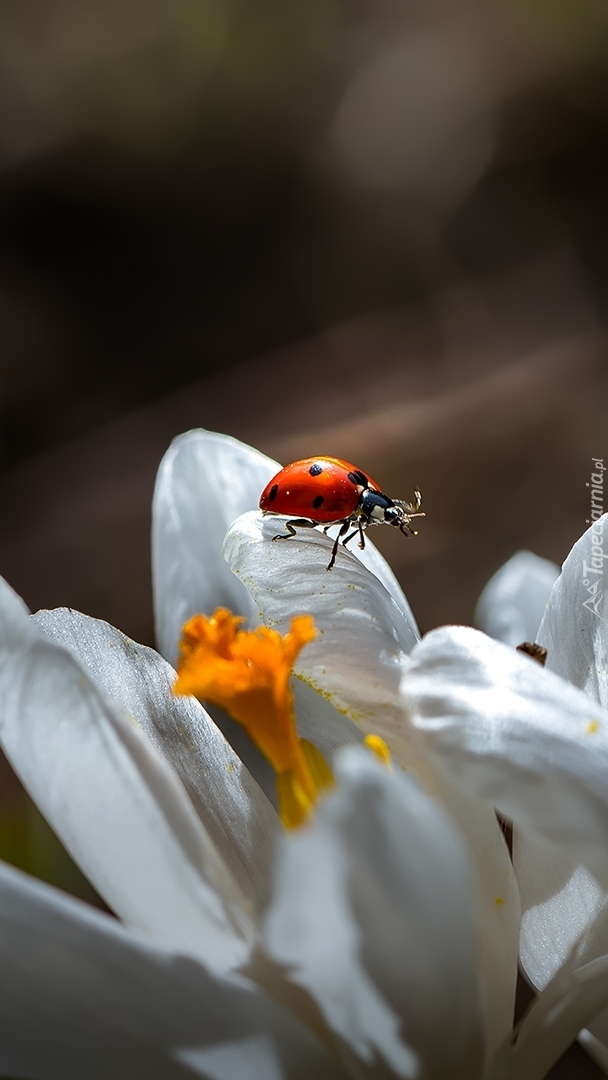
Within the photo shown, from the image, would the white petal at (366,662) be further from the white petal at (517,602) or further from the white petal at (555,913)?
the white petal at (517,602)

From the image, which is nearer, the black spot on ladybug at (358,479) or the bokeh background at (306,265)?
the black spot on ladybug at (358,479)

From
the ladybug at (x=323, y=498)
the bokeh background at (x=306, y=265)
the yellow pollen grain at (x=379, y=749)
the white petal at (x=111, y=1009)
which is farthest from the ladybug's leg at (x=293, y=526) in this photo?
the bokeh background at (x=306, y=265)

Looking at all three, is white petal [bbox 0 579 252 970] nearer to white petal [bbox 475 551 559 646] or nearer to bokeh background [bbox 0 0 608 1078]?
white petal [bbox 475 551 559 646]

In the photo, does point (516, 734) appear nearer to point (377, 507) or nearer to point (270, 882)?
point (270, 882)

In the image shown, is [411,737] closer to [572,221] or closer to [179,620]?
[179,620]

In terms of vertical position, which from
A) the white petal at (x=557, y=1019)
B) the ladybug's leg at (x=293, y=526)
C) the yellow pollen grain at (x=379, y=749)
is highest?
the ladybug's leg at (x=293, y=526)

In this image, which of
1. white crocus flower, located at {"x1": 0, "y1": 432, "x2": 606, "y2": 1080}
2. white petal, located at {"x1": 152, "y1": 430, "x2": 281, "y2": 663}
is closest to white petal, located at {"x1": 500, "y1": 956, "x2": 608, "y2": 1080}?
white crocus flower, located at {"x1": 0, "y1": 432, "x2": 606, "y2": 1080}
